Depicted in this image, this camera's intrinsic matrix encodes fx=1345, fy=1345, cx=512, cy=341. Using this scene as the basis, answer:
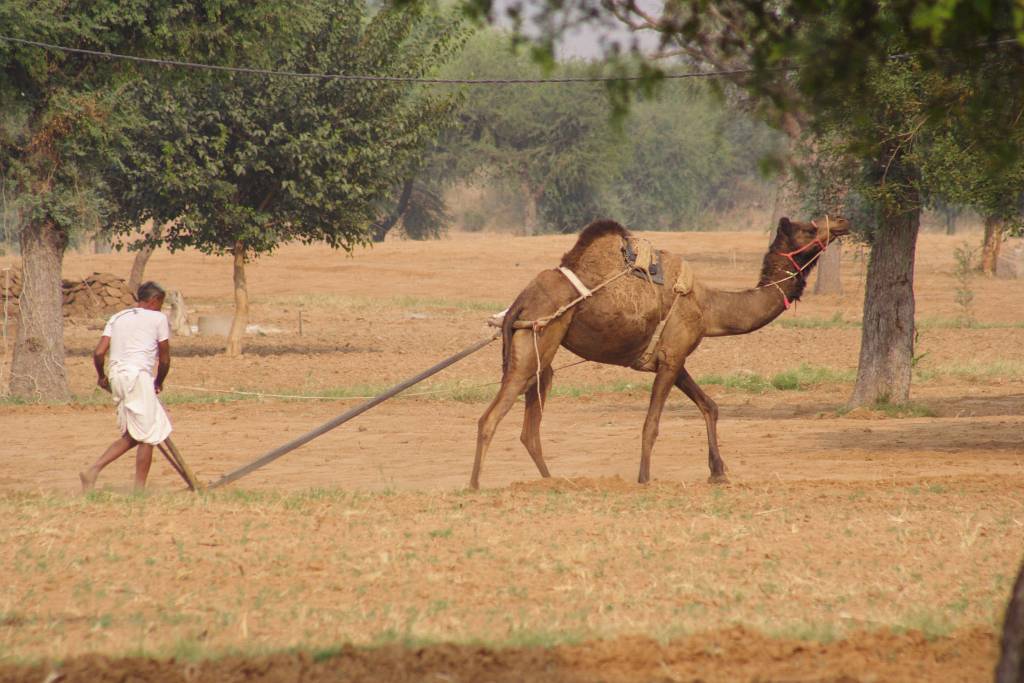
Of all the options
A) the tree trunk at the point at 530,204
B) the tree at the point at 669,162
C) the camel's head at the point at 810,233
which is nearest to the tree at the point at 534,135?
the tree trunk at the point at 530,204

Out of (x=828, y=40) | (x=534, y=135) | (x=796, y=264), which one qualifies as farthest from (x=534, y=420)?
(x=534, y=135)

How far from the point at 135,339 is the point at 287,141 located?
15.7 meters

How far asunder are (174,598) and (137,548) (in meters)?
1.28

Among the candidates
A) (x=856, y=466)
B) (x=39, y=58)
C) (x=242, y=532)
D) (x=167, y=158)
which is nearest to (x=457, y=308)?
(x=167, y=158)

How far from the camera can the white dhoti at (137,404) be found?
428 inches

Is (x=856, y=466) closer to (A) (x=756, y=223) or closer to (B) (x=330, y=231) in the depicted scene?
(B) (x=330, y=231)

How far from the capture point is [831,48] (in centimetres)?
512

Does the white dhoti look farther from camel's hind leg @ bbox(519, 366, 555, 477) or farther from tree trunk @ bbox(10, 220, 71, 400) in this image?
tree trunk @ bbox(10, 220, 71, 400)

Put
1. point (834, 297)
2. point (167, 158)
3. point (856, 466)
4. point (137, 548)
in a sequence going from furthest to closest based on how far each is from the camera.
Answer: point (834, 297)
point (167, 158)
point (856, 466)
point (137, 548)

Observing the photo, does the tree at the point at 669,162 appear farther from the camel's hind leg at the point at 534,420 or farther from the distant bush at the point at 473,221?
the camel's hind leg at the point at 534,420

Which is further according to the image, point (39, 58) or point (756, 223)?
point (756, 223)

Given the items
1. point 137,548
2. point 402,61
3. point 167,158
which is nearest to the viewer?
point 137,548

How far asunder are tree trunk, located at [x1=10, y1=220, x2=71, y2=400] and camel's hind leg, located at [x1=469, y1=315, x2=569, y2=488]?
1061cm

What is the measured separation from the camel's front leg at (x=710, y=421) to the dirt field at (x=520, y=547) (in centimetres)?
→ 27
